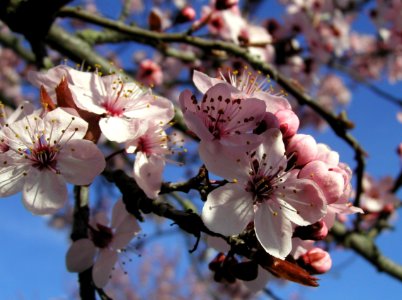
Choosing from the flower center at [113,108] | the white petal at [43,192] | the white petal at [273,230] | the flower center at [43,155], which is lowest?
the white petal at [43,192]

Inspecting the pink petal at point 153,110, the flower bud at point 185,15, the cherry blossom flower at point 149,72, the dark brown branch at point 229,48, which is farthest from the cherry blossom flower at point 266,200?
the cherry blossom flower at point 149,72

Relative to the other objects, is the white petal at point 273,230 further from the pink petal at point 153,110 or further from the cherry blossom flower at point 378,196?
the cherry blossom flower at point 378,196

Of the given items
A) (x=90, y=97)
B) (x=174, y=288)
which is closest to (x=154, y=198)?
(x=90, y=97)

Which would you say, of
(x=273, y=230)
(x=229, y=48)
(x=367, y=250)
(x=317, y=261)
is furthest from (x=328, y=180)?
(x=367, y=250)

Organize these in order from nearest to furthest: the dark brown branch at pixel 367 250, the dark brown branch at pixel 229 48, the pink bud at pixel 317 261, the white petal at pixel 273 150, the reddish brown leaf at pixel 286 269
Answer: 1. the reddish brown leaf at pixel 286 269
2. the white petal at pixel 273 150
3. the pink bud at pixel 317 261
4. the dark brown branch at pixel 229 48
5. the dark brown branch at pixel 367 250

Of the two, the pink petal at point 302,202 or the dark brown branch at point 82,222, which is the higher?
the pink petal at point 302,202

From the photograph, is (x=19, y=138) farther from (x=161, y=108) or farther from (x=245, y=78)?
(x=245, y=78)

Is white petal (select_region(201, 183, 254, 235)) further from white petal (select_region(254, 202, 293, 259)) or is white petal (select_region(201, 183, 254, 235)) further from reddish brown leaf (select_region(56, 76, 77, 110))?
reddish brown leaf (select_region(56, 76, 77, 110))

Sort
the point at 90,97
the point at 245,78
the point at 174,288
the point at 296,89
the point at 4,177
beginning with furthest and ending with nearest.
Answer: the point at 174,288 < the point at 296,89 < the point at 245,78 < the point at 90,97 < the point at 4,177
